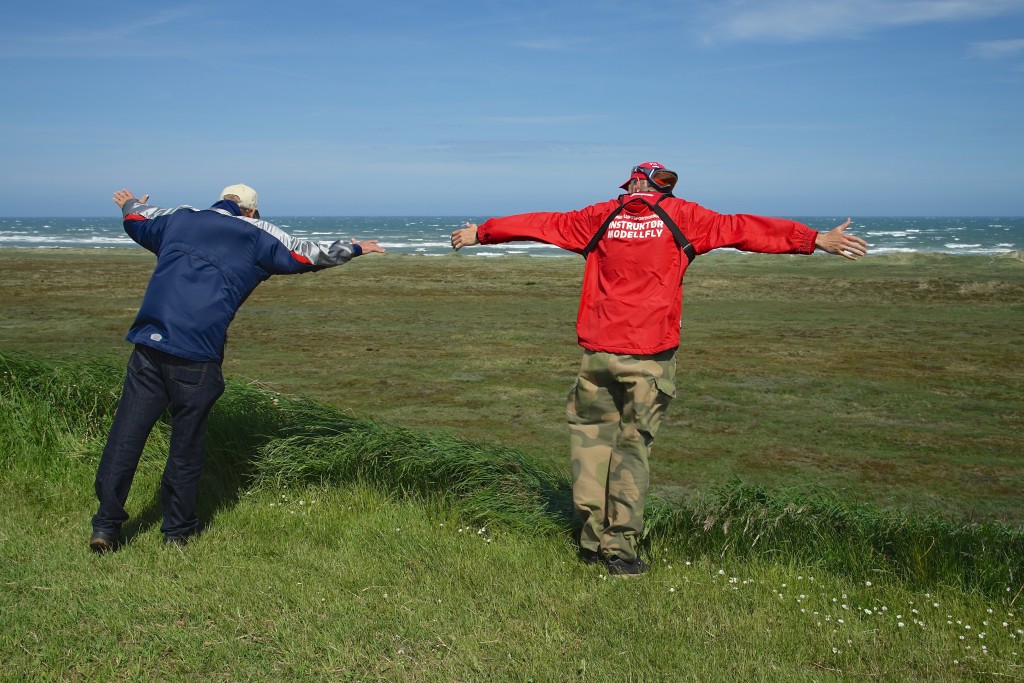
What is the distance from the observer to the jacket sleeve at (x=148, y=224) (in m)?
4.31

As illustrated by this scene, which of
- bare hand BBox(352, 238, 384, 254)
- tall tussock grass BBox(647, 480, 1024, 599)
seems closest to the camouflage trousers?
tall tussock grass BBox(647, 480, 1024, 599)

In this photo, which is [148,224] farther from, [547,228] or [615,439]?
[615,439]

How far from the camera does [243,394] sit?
18.7 feet

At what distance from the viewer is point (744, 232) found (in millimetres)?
3945

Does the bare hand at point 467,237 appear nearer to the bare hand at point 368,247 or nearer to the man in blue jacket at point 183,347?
the bare hand at point 368,247

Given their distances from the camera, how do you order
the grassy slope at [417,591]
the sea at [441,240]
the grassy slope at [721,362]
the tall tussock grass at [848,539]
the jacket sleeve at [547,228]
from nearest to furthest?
1. the grassy slope at [417,591]
2. the tall tussock grass at [848,539]
3. the jacket sleeve at [547,228]
4. the grassy slope at [721,362]
5. the sea at [441,240]

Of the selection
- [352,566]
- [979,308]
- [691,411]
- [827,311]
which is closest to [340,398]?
[691,411]

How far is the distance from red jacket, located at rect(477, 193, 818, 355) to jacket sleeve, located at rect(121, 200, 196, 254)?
1.98 m

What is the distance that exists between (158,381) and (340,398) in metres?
6.10

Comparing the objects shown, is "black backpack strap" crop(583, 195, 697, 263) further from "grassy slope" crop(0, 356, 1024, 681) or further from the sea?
the sea

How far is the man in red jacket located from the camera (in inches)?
155

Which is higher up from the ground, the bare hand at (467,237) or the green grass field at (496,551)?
the bare hand at (467,237)

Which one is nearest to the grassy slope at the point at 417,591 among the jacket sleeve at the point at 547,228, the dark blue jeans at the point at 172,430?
the dark blue jeans at the point at 172,430

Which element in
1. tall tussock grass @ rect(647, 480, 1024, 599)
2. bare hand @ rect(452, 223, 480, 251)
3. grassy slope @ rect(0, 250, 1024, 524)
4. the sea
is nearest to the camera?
tall tussock grass @ rect(647, 480, 1024, 599)
